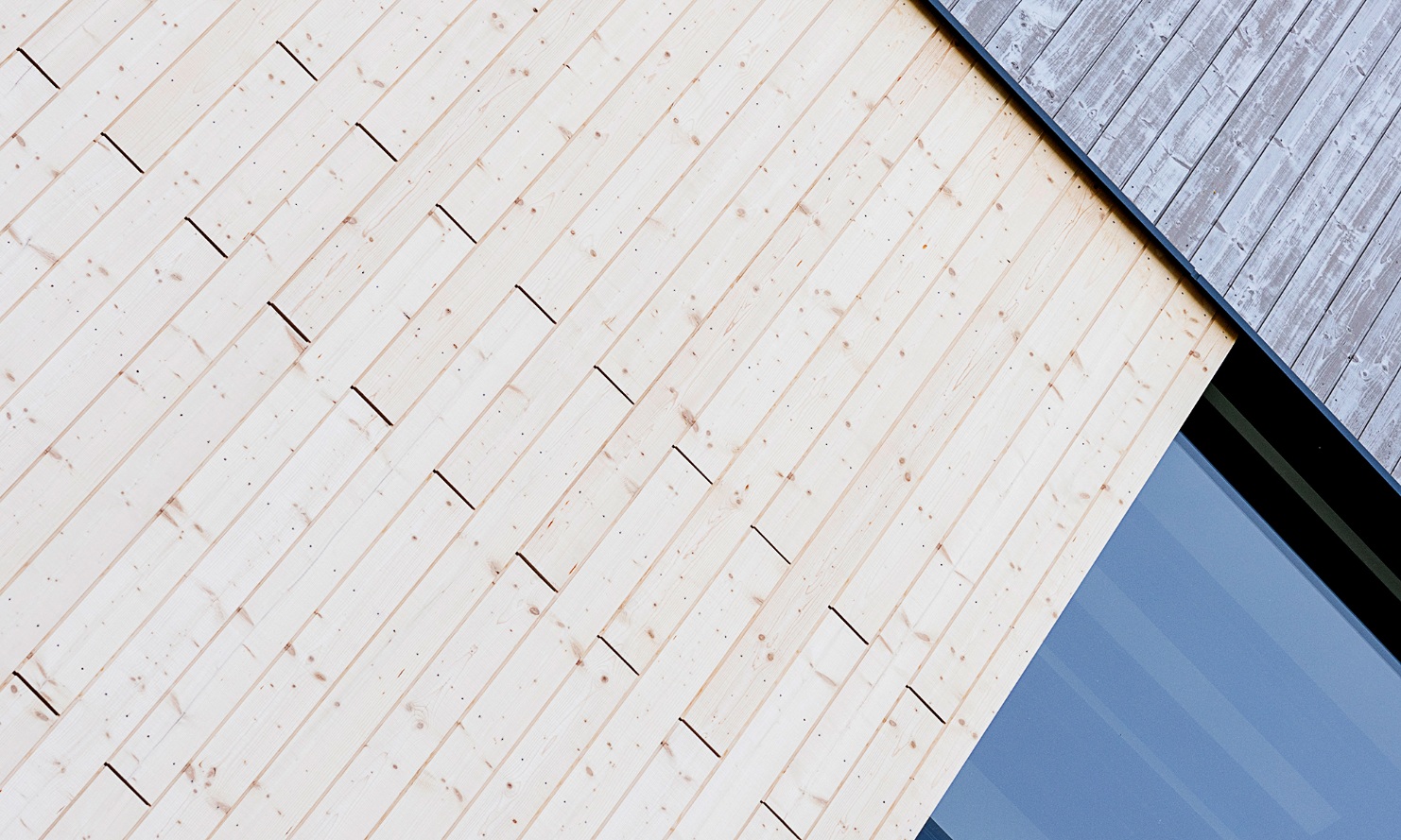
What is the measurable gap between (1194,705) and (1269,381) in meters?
1.23

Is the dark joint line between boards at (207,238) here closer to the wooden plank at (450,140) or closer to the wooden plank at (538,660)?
Result: the wooden plank at (450,140)

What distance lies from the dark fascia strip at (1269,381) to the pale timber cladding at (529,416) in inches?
4.3

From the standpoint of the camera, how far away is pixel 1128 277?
4309 millimetres

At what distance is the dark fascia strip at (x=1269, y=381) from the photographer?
423 cm

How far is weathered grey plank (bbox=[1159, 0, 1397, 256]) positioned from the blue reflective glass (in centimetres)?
83

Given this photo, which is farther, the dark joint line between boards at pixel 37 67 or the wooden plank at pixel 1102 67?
the wooden plank at pixel 1102 67

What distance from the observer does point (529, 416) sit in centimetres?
338

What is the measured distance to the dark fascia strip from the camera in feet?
13.9

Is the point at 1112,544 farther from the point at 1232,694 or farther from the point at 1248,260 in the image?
the point at 1248,260

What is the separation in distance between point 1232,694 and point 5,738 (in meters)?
3.99

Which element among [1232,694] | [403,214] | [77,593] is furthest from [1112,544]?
[77,593]

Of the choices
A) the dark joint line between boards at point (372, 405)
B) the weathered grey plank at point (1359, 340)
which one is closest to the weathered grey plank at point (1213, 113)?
the weathered grey plank at point (1359, 340)

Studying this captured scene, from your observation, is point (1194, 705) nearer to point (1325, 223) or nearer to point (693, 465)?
point (1325, 223)

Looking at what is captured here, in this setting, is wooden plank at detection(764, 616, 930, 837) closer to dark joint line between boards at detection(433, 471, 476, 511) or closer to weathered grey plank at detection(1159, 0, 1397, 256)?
dark joint line between boards at detection(433, 471, 476, 511)
